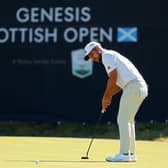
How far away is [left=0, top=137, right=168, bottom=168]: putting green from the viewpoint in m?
9.45

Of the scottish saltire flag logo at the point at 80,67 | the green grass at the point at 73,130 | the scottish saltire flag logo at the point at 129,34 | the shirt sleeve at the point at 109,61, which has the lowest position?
the green grass at the point at 73,130

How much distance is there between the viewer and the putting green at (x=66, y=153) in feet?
31.0

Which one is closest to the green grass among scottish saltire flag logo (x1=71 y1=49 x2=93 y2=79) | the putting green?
scottish saltire flag logo (x1=71 y1=49 x2=93 y2=79)

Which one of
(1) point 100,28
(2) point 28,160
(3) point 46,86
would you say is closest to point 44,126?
(3) point 46,86

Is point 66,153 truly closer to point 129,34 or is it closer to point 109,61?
point 109,61

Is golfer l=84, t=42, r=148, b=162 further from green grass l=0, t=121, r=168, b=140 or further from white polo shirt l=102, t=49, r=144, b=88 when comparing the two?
green grass l=0, t=121, r=168, b=140

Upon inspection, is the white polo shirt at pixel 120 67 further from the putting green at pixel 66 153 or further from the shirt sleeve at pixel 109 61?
the putting green at pixel 66 153

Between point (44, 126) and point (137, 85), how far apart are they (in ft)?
24.8

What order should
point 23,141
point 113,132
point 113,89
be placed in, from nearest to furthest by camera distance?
1. point 113,89
2. point 23,141
3. point 113,132

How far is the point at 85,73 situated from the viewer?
16.9m

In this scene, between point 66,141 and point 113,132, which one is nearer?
point 66,141

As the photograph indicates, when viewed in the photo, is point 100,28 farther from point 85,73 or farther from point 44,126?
point 44,126

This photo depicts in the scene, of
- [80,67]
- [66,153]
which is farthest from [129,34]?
[66,153]

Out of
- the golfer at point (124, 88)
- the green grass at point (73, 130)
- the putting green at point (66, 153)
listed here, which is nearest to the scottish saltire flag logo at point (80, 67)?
the green grass at point (73, 130)
